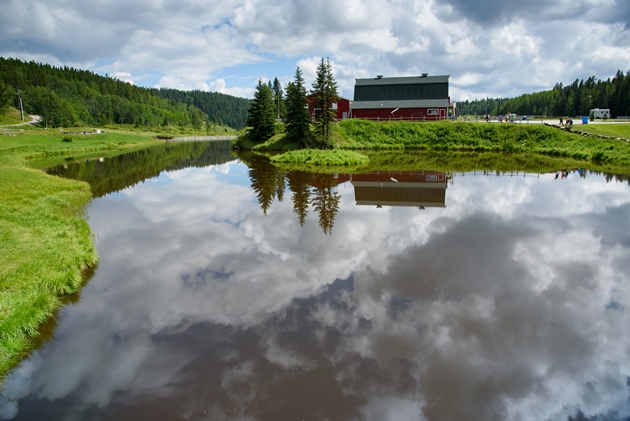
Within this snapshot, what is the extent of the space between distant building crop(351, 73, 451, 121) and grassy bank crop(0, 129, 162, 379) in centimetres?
5048

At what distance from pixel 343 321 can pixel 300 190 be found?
58.2 ft

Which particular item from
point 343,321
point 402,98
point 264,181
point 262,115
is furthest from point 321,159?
point 343,321

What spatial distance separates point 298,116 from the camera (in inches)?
2149

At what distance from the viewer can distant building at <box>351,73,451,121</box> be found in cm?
6278

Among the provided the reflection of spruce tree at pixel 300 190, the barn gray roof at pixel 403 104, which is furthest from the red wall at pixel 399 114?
the reflection of spruce tree at pixel 300 190

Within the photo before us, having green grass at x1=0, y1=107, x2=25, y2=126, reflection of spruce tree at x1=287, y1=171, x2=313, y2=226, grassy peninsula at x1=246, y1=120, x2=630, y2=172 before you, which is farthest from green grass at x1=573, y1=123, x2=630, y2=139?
green grass at x1=0, y1=107, x2=25, y2=126

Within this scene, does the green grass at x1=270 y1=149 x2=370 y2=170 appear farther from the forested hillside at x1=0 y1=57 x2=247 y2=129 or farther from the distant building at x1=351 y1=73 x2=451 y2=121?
the forested hillside at x1=0 y1=57 x2=247 y2=129

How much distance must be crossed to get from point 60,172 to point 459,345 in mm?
39409

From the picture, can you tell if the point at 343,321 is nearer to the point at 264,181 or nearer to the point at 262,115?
the point at 264,181

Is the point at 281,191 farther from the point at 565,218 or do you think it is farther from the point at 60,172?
the point at 60,172

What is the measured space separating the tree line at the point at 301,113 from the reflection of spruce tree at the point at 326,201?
21.6 m

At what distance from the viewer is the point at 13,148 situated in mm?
50938

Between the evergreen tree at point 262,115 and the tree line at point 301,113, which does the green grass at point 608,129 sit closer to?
the tree line at point 301,113

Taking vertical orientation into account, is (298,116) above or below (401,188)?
above
